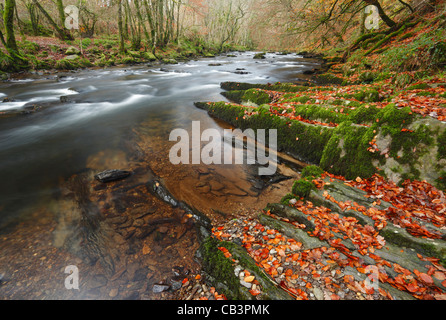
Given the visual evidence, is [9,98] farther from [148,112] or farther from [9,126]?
[148,112]

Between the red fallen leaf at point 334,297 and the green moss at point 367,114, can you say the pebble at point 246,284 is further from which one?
the green moss at point 367,114

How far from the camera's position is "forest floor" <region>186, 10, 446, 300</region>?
2.36 meters

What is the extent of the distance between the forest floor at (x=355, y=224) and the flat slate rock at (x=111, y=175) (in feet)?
9.81

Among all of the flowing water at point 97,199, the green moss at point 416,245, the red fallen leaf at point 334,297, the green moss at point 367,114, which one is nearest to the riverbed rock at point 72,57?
the flowing water at point 97,199

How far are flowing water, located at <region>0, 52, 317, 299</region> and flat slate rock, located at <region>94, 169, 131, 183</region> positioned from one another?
0.20 metres

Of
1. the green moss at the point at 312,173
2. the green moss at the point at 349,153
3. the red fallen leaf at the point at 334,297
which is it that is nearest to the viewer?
the red fallen leaf at the point at 334,297

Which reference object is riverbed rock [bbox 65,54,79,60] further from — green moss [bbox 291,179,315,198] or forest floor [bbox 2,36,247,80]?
green moss [bbox 291,179,315,198]

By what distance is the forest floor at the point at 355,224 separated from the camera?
7.73 feet

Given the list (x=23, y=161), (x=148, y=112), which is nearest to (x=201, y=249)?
(x=23, y=161)

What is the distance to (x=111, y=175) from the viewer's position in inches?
200

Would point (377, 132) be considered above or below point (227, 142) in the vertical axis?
above

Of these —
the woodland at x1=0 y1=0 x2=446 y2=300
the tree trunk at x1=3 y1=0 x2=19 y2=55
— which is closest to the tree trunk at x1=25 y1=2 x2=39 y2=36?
the tree trunk at x1=3 y1=0 x2=19 y2=55

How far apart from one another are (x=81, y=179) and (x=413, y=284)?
6.60m
